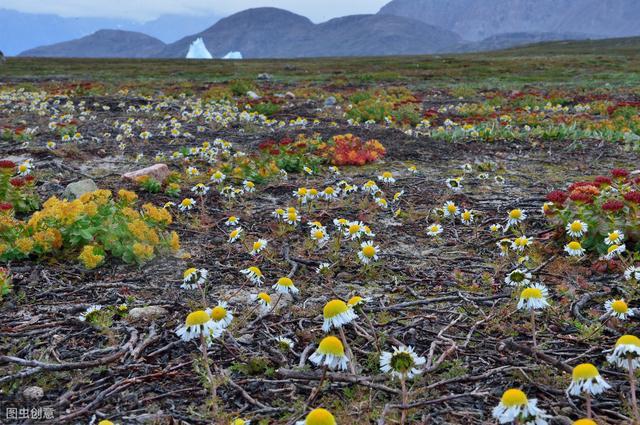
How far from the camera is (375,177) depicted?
9.32 metres

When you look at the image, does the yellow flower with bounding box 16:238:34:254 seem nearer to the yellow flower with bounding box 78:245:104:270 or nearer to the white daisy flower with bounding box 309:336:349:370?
the yellow flower with bounding box 78:245:104:270

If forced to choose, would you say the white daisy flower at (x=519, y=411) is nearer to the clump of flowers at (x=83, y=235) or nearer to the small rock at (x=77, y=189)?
the clump of flowers at (x=83, y=235)

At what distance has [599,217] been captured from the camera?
5281 millimetres

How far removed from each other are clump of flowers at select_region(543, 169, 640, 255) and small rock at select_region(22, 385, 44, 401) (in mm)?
4353

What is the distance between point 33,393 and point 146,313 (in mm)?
1113

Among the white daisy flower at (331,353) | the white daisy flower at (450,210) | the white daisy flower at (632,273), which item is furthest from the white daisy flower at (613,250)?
the white daisy flower at (331,353)

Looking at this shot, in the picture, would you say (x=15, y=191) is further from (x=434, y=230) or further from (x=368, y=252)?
(x=434, y=230)

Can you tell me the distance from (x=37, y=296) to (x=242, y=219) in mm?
2853

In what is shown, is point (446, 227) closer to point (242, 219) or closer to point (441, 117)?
point (242, 219)

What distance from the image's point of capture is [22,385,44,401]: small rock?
3252 millimetres

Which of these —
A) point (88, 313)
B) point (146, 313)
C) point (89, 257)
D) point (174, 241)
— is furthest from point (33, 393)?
point (174, 241)

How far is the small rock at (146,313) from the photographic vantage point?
13.9ft

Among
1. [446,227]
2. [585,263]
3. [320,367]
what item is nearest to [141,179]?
[446,227]

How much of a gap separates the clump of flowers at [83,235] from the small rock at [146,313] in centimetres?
100
